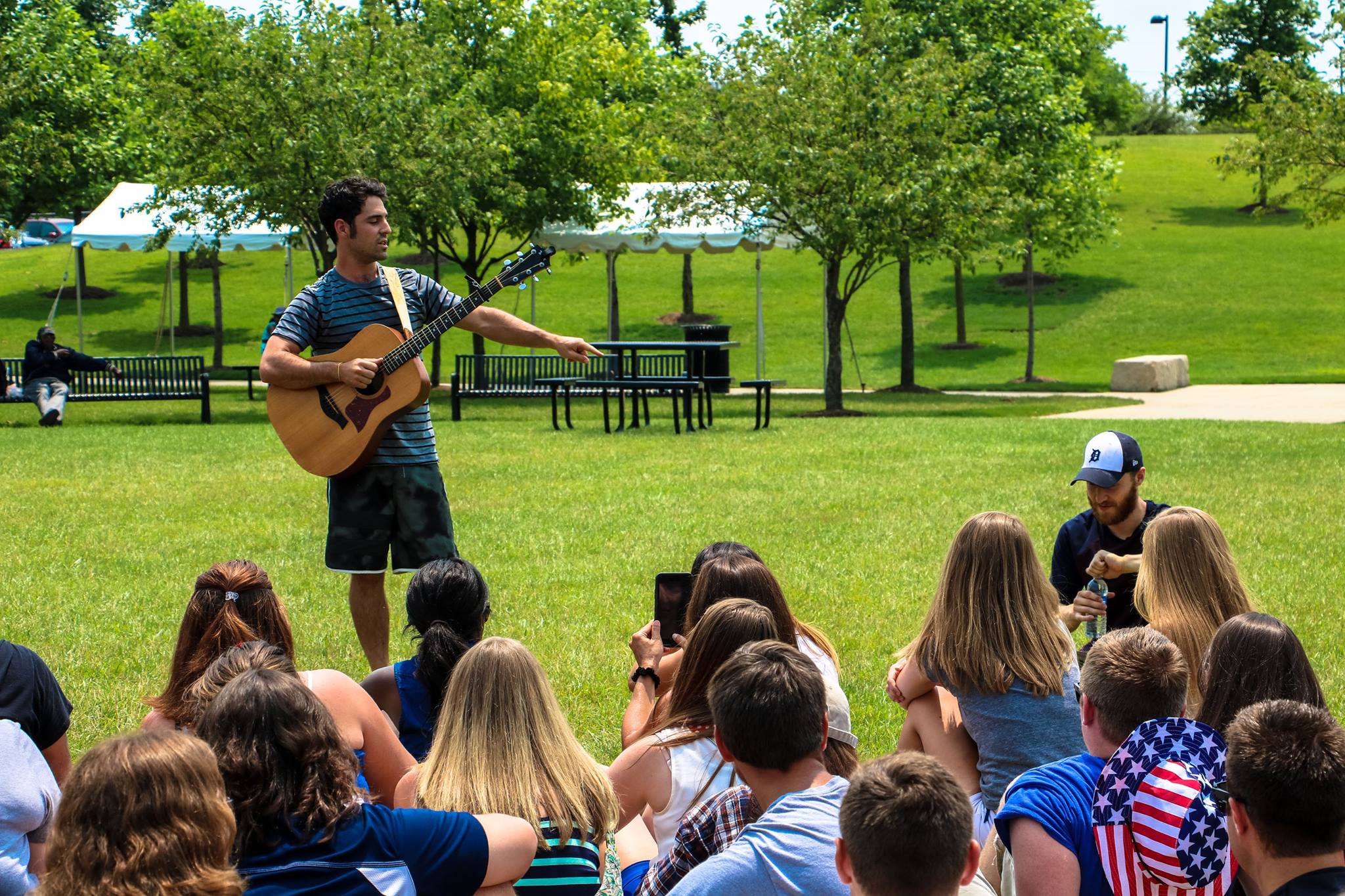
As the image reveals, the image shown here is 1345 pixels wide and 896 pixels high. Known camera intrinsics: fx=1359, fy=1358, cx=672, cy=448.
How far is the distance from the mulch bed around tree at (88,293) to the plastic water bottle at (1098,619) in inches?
2005

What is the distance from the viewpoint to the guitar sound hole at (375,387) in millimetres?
6023

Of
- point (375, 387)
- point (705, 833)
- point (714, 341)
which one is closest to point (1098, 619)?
point (705, 833)

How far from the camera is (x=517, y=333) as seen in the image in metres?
6.12

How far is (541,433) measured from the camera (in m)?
17.8

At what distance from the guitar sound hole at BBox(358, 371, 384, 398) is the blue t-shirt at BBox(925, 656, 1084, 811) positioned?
10.6ft

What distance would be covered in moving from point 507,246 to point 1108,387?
2788 cm

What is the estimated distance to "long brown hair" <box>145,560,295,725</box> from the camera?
153 inches

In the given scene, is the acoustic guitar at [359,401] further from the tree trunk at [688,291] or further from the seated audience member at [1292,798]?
the tree trunk at [688,291]

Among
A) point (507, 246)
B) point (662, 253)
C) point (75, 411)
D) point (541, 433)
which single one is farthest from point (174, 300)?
point (541, 433)

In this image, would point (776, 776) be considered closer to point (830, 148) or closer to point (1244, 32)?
point (830, 148)

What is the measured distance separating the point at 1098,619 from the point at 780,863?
2.96m

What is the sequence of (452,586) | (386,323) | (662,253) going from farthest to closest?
1. (662,253)
2. (386,323)
3. (452,586)

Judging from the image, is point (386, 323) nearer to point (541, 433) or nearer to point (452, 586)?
point (452, 586)

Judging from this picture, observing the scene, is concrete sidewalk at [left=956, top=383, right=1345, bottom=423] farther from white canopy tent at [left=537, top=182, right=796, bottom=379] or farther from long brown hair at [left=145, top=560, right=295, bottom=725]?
long brown hair at [left=145, top=560, right=295, bottom=725]
